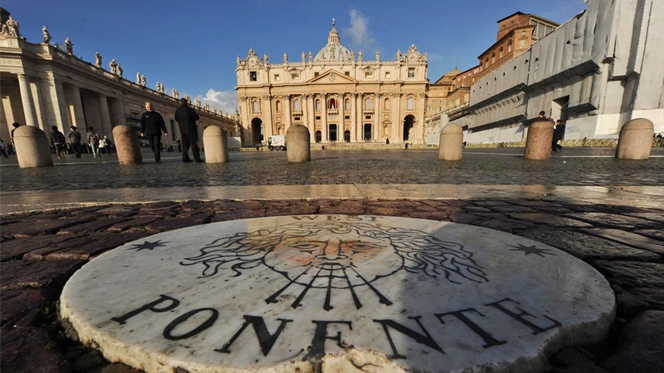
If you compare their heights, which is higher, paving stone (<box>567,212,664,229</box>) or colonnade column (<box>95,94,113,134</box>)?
colonnade column (<box>95,94,113,134</box>)

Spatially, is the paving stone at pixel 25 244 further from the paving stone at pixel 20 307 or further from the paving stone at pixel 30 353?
the paving stone at pixel 30 353

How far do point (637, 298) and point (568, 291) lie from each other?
0.33 meters

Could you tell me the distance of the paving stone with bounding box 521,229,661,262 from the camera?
1.67 metres

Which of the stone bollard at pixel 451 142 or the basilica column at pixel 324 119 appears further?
the basilica column at pixel 324 119

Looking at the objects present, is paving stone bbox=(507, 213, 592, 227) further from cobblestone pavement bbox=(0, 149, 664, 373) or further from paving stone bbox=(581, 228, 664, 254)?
paving stone bbox=(581, 228, 664, 254)

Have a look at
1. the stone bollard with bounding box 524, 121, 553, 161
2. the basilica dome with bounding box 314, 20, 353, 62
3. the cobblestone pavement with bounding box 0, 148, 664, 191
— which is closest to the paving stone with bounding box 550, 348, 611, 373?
the cobblestone pavement with bounding box 0, 148, 664, 191

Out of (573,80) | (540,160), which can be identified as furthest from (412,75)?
(540,160)

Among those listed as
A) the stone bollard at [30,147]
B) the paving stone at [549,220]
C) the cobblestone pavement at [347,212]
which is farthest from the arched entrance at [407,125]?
the paving stone at [549,220]

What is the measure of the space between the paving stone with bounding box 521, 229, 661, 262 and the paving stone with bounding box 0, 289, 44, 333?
2659mm

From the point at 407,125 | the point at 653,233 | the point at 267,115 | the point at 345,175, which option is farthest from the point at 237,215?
the point at 407,125

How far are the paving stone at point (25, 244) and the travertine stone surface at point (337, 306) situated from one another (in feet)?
2.44

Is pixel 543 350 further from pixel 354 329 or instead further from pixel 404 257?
pixel 404 257

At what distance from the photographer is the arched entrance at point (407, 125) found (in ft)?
213

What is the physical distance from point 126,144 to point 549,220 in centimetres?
1149
